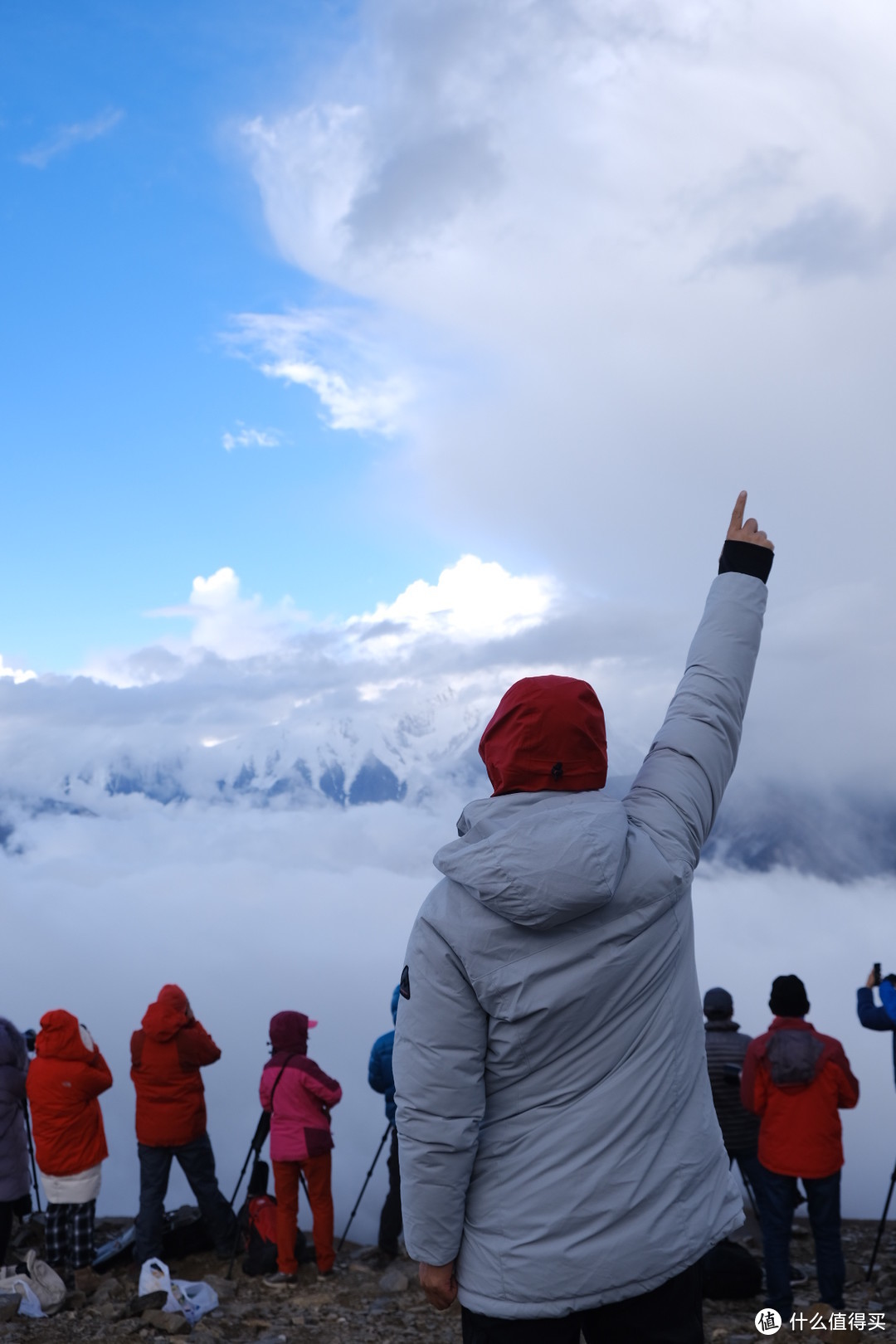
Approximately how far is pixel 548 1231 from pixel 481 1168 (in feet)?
0.65

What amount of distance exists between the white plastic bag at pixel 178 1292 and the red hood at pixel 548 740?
6709 millimetres

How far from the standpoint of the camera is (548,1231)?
2193mm

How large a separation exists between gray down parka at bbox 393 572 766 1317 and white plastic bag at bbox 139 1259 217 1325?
6.09 meters

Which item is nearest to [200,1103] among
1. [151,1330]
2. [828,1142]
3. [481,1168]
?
[151,1330]

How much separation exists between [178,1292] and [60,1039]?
202 centimetres

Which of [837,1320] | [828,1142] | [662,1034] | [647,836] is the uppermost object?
[647,836]

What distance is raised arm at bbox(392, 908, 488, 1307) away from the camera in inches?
86.8

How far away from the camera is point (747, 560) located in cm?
292

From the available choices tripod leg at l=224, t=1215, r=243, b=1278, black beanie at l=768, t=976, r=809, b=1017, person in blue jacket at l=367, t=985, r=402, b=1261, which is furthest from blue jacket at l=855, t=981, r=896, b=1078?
tripod leg at l=224, t=1215, r=243, b=1278

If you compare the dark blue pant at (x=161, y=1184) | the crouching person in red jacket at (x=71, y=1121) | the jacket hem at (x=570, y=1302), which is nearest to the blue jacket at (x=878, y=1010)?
the jacket hem at (x=570, y=1302)

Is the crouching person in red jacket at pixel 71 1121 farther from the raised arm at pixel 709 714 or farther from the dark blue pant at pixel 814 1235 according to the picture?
the raised arm at pixel 709 714

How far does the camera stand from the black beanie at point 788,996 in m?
6.50

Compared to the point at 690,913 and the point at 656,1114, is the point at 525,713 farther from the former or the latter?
the point at 656,1114

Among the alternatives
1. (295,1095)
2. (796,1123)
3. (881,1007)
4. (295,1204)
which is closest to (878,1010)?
(881,1007)
